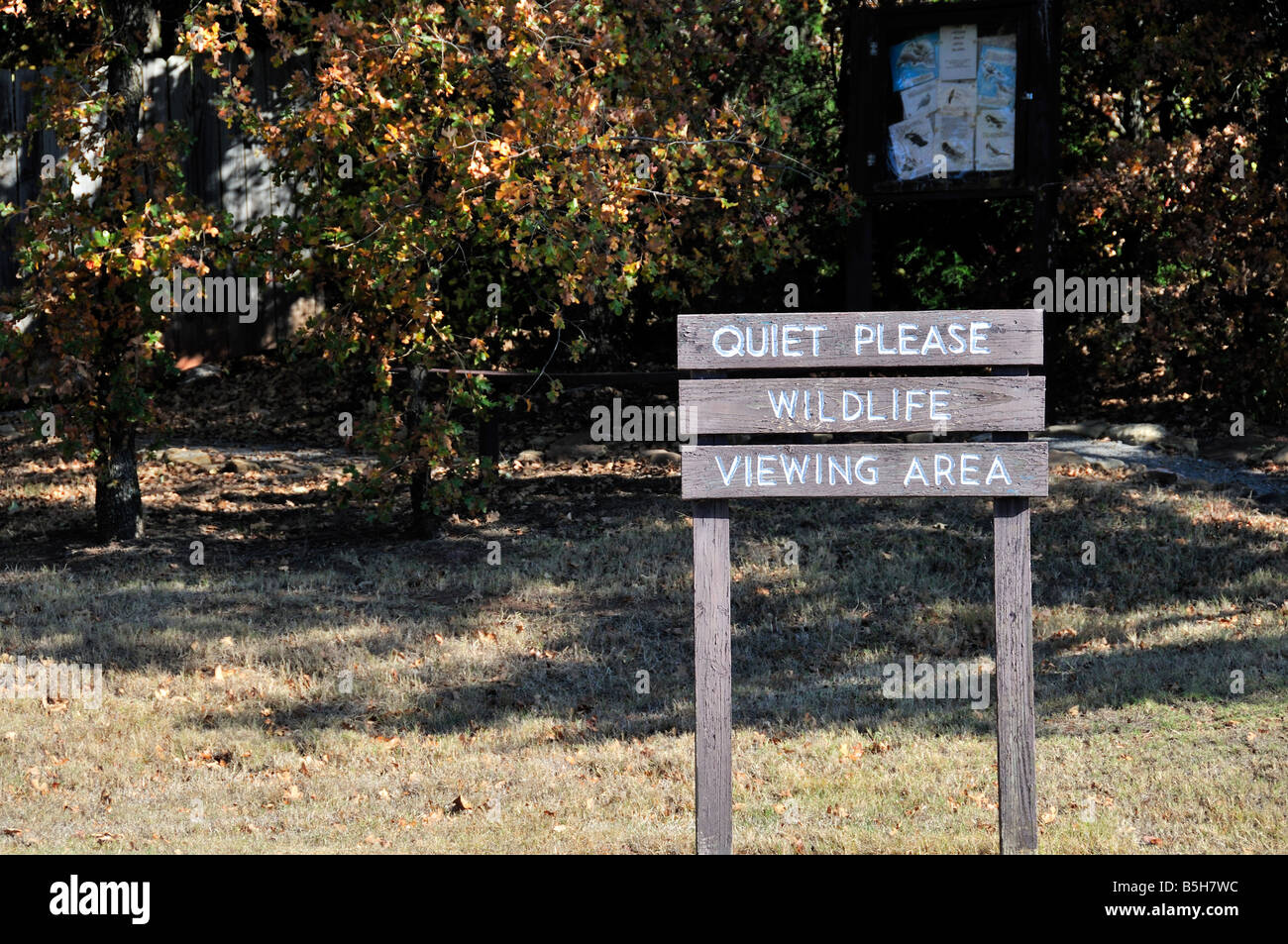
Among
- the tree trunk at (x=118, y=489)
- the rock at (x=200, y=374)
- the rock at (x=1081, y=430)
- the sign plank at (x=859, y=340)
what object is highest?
the rock at (x=200, y=374)

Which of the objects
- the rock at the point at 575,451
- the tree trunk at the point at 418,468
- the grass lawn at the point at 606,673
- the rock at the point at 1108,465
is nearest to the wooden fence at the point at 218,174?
the grass lawn at the point at 606,673

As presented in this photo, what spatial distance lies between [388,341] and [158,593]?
2.38 metres

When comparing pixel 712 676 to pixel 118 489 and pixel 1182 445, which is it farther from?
pixel 1182 445

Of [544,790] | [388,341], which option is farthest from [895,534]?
[544,790]

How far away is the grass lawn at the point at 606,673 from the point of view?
656 cm

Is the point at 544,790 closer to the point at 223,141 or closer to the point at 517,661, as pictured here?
the point at 517,661

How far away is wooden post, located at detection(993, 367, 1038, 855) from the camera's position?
569cm

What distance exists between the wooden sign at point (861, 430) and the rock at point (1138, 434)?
803 cm

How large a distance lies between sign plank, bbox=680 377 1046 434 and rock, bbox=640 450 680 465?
745 cm

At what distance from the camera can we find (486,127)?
33.3 ft

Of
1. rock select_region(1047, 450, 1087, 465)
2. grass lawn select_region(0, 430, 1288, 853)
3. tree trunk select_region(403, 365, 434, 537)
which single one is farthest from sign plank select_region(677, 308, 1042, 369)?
rock select_region(1047, 450, 1087, 465)

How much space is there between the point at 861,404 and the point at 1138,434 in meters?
8.46

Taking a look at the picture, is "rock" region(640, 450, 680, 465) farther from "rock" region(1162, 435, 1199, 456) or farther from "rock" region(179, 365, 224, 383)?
"rock" region(179, 365, 224, 383)

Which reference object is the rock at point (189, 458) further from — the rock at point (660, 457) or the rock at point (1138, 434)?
the rock at point (1138, 434)
